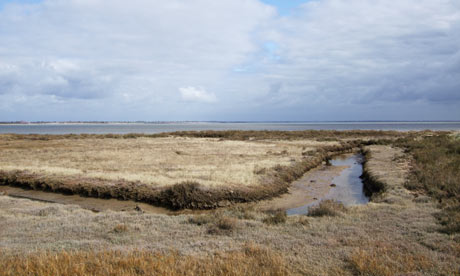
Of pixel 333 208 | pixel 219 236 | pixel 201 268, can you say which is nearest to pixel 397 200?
pixel 333 208

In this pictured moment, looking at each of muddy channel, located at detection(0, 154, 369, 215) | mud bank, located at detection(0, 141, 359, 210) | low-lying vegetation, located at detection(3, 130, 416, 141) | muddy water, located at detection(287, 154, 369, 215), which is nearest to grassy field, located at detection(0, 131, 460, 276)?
muddy channel, located at detection(0, 154, 369, 215)

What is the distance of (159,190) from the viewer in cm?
1891

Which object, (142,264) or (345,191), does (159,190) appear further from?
(345,191)

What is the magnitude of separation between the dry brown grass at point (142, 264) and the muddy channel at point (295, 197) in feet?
26.8

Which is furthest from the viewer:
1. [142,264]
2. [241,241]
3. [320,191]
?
[320,191]

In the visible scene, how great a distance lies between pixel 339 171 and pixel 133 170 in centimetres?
1930

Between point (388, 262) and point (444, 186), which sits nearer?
point (388, 262)

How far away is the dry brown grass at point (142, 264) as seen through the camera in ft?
23.0

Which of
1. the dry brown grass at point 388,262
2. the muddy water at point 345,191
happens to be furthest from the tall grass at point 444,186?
the muddy water at point 345,191

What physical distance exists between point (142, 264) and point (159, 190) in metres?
11.8

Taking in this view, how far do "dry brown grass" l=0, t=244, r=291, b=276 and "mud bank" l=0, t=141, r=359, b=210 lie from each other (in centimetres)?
928

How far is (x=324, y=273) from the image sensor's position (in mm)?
7336

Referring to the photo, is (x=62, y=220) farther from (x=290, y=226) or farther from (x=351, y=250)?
(x=351, y=250)

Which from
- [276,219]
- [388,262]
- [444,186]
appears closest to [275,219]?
[276,219]
